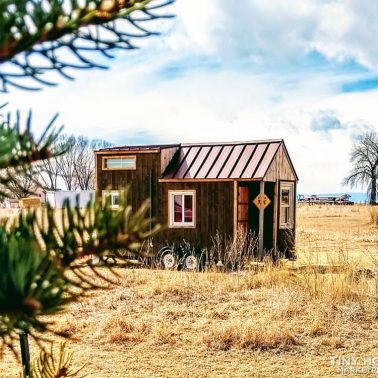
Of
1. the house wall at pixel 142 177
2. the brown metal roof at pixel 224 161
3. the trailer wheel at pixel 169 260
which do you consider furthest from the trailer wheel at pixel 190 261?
the brown metal roof at pixel 224 161

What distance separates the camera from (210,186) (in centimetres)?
1334

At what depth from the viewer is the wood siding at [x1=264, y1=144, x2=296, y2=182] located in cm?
1348

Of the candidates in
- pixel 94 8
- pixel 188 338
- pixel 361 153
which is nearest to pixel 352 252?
pixel 188 338

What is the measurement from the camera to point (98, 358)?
239 inches

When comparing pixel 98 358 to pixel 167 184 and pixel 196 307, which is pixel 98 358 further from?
pixel 167 184

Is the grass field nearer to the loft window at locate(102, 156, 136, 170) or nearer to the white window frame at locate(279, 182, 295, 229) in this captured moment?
the white window frame at locate(279, 182, 295, 229)

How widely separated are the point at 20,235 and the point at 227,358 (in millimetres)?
5516

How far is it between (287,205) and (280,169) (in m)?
1.17

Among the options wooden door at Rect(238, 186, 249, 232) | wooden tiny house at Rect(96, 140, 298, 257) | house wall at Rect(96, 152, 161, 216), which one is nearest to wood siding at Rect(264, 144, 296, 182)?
wooden tiny house at Rect(96, 140, 298, 257)

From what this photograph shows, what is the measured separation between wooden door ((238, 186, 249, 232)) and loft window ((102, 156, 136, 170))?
126 inches

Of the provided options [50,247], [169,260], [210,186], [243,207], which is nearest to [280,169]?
[243,207]

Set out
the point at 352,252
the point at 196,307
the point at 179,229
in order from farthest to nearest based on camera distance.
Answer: the point at 352,252 → the point at 179,229 → the point at 196,307

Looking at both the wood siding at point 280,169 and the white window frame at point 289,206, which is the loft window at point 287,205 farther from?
the wood siding at point 280,169

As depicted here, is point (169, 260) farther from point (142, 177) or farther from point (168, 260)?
point (142, 177)
